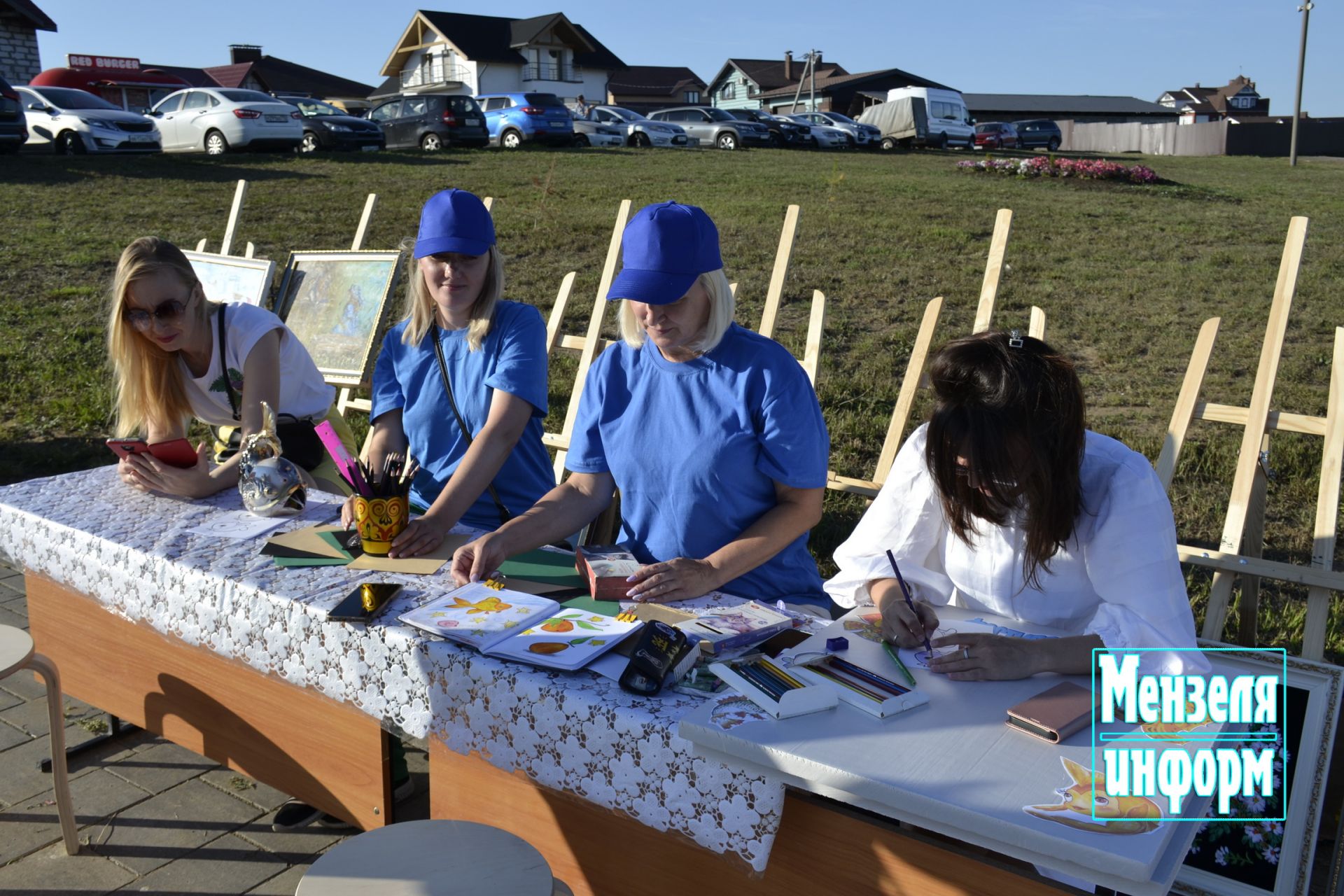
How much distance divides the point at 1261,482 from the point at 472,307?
7.32ft

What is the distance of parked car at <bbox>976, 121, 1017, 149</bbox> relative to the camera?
1058 inches

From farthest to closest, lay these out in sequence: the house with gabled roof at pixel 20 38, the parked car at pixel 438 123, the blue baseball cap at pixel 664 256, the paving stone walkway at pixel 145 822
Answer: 1. the house with gabled roof at pixel 20 38
2. the parked car at pixel 438 123
3. the paving stone walkway at pixel 145 822
4. the blue baseball cap at pixel 664 256

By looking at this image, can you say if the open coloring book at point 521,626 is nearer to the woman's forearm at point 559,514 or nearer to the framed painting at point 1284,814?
the woman's forearm at point 559,514

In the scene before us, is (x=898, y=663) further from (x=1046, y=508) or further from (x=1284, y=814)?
(x=1284, y=814)

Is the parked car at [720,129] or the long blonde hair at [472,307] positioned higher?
the parked car at [720,129]

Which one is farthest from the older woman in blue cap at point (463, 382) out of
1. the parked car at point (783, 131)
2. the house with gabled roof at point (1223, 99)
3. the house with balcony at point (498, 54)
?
the house with gabled roof at point (1223, 99)

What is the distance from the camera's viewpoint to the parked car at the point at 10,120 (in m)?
13.9

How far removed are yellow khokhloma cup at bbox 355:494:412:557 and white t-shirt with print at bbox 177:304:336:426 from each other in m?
1.03

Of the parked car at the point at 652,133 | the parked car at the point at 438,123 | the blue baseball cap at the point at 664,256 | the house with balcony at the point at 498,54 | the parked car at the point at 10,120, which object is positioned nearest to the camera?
the blue baseball cap at the point at 664,256

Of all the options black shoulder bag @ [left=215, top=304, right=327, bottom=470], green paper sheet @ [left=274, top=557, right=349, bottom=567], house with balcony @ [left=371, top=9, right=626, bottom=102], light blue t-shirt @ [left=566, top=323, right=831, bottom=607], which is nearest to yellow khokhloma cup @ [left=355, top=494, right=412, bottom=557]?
green paper sheet @ [left=274, top=557, right=349, bottom=567]

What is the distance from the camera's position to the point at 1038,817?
142cm

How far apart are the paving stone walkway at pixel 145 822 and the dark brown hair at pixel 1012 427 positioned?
1729 millimetres

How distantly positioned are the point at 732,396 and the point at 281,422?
1.65 m

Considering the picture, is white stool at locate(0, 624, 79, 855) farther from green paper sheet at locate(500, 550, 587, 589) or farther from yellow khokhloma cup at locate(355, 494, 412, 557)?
green paper sheet at locate(500, 550, 587, 589)
